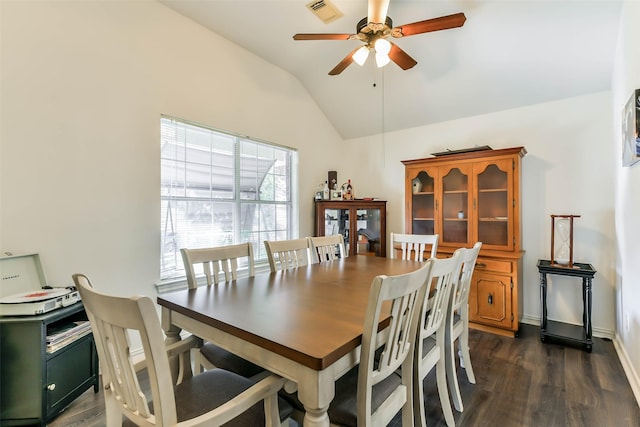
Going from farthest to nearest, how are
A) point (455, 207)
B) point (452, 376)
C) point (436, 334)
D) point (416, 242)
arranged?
point (455, 207), point (416, 242), point (452, 376), point (436, 334)

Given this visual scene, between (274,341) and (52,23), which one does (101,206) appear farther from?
(274,341)


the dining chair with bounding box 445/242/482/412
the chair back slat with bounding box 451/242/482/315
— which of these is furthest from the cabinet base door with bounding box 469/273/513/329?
the chair back slat with bounding box 451/242/482/315

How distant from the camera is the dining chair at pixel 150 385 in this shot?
783mm

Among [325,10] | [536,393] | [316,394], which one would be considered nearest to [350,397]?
[316,394]

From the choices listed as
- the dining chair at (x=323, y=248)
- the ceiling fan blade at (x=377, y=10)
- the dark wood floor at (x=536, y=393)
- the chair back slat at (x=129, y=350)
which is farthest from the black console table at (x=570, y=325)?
the chair back slat at (x=129, y=350)

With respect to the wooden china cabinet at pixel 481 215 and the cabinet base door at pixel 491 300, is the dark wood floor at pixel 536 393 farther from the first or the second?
the wooden china cabinet at pixel 481 215

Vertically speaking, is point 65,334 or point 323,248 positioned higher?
point 323,248

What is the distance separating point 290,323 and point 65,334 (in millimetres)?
1513

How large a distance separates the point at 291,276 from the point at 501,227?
2.41 metres

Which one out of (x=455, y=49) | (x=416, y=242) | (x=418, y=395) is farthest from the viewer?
(x=455, y=49)

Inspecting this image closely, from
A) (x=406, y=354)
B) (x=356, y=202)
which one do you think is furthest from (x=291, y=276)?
(x=356, y=202)

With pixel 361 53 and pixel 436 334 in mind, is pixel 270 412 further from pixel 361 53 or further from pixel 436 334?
pixel 361 53

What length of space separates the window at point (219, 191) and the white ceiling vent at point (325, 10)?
→ 4.62ft

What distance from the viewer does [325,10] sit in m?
2.55
